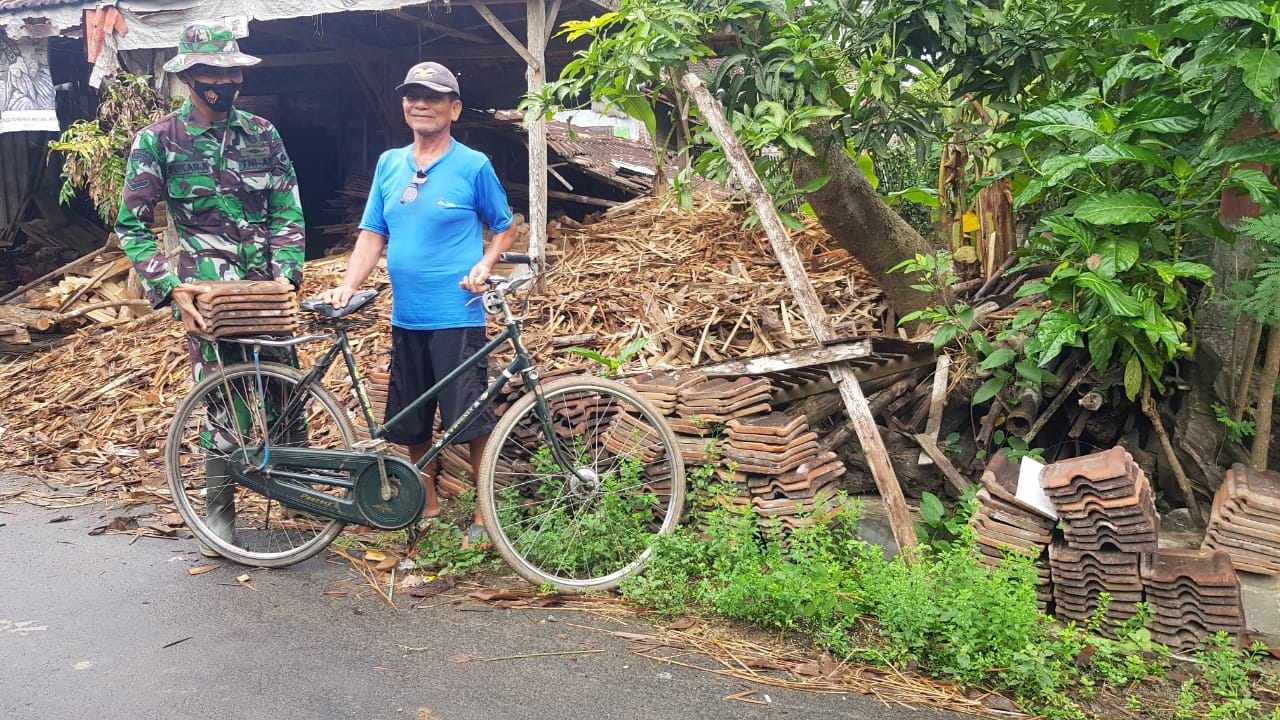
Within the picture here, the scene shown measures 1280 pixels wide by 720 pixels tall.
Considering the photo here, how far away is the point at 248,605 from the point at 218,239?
73.0 inches

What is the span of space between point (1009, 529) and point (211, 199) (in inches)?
163

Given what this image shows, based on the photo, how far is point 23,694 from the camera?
3242 millimetres

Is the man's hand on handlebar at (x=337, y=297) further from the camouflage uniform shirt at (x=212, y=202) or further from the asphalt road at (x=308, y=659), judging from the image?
the asphalt road at (x=308, y=659)

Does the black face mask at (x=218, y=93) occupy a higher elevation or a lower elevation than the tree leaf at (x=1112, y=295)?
higher

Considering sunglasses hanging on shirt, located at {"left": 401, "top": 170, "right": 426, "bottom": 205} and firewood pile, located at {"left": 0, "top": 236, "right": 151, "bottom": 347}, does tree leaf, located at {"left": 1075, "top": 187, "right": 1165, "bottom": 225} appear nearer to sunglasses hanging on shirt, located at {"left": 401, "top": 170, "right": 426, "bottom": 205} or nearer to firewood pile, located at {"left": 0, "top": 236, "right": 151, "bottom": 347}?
sunglasses hanging on shirt, located at {"left": 401, "top": 170, "right": 426, "bottom": 205}

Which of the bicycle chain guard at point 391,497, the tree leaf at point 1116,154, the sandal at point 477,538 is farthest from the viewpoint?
the sandal at point 477,538

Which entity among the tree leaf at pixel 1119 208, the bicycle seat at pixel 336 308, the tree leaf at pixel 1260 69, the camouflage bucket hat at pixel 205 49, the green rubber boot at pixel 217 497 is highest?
the camouflage bucket hat at pixel 205 49

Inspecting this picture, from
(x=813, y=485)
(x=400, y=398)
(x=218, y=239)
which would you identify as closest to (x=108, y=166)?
(x=218, y=239)

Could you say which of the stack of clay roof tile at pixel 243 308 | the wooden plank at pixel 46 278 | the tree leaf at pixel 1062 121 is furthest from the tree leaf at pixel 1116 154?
the wooden plank at pixel 46 278

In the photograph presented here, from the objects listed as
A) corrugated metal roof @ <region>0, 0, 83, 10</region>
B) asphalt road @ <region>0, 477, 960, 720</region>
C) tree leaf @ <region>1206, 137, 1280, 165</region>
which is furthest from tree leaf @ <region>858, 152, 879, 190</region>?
corrugated metal roof @ <region>0, 0, 83, 10</region>

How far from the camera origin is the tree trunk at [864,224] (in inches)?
230

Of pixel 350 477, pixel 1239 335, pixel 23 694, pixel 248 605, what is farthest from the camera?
pixel 1239 335

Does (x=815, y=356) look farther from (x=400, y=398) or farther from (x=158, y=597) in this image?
(x=158, y=597)

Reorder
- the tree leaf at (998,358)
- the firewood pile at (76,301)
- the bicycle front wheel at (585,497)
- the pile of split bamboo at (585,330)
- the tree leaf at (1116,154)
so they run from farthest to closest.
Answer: the firewood pile at (76,301) < the pile of split bamboo at (585,330) < the tree leaf at (998,358) < the bicycle front wheel at (585,497) < the tree leaf at (1116,154)
